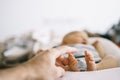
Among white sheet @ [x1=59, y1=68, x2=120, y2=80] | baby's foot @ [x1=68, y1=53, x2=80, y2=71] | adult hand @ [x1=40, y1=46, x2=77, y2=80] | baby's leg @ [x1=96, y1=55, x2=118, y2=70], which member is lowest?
baby's leg @ [x1=96, y1=55, x2=118, y2=70]

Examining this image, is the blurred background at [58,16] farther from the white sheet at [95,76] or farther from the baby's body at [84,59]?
the white sheet at [95,76]

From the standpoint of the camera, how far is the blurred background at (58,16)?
2461mm

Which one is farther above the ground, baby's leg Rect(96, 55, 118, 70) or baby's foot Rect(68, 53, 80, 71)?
baby's foot Rect(68, 53, 80, 71)

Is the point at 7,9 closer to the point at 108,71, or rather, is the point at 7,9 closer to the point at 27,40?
the point at 27,40

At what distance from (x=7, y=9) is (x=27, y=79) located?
1.89 metres

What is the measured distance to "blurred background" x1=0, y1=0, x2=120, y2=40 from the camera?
2461 millimetres

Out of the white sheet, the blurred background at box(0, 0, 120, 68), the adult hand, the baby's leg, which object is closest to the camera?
the adult hand

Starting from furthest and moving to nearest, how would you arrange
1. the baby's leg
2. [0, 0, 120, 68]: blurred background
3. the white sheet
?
[0, 0, 120, 68]: blurred background
the baby's leg
the white sheet

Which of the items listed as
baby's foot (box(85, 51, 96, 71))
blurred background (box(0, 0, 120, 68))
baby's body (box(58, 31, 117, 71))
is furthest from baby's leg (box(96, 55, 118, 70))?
blurred background (box(0, 0, 120, 68))

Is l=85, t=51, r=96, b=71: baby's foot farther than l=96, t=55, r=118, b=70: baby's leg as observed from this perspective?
No

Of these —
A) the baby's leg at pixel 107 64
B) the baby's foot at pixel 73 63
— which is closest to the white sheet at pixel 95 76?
the baby's foot at pixel 73 63

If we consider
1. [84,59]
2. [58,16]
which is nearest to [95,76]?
[84,59]

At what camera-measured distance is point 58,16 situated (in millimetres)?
2537

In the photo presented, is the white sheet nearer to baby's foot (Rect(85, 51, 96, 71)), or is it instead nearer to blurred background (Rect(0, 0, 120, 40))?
baby's foot (Rect(85, 51, 96, 71))
